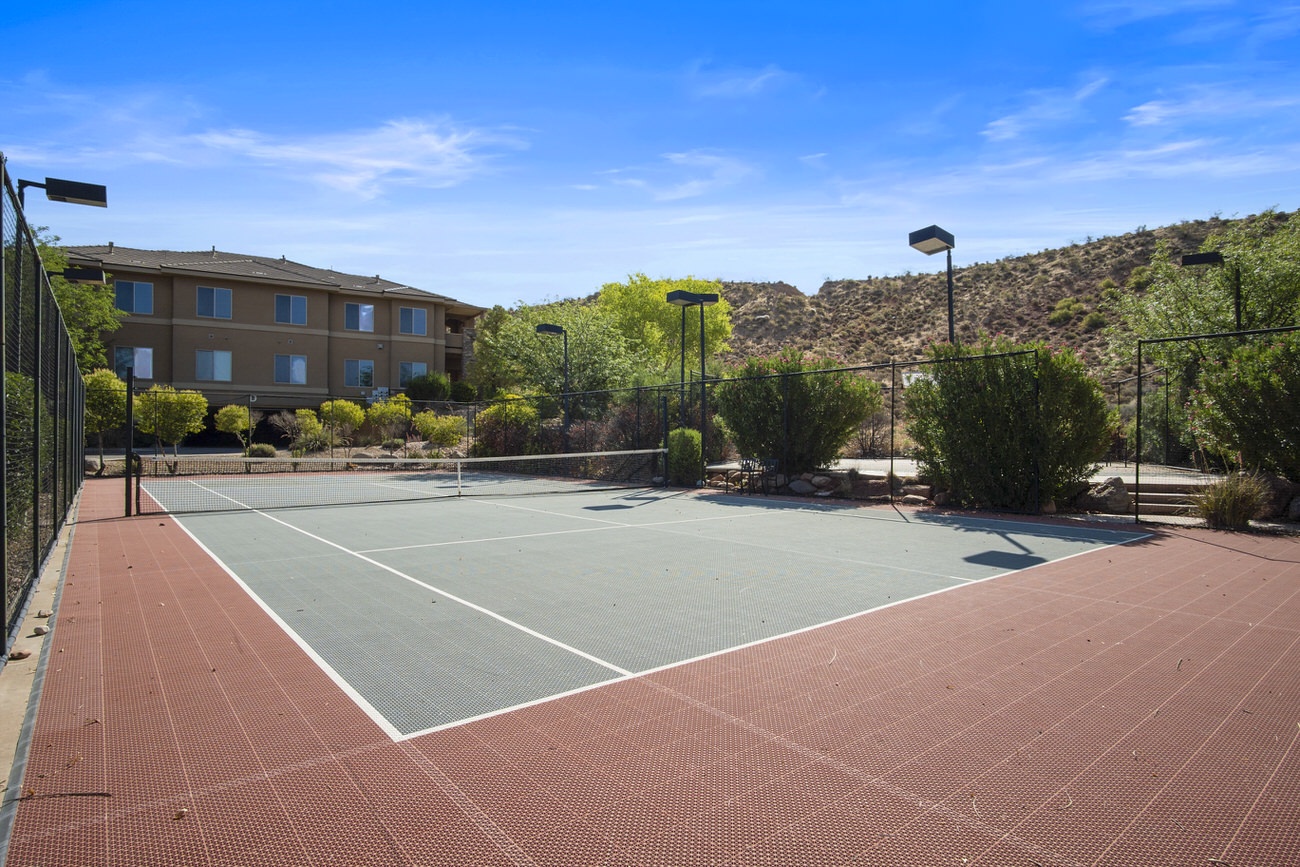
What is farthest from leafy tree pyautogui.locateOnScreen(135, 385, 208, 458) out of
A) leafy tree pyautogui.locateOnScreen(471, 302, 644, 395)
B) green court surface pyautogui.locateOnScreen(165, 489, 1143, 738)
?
green court surface pyautogui.locateOnScreen(165, 489, 1143, 738)

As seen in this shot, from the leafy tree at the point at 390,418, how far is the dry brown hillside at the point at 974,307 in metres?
29.2

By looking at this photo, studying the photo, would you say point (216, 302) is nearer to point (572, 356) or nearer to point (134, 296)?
point (134, 296)

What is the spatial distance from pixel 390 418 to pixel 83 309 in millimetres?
14042

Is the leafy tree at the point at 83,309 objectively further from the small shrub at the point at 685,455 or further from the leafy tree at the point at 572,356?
the small shrub at the point at 685,455

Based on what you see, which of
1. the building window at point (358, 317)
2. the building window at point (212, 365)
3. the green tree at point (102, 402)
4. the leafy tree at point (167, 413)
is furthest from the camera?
the building window at point (358, 317)

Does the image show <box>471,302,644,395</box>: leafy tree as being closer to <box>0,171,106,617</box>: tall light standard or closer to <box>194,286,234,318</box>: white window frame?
<box>194,286,234,318</box>: white window frame

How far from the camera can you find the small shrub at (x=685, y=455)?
18562 mm

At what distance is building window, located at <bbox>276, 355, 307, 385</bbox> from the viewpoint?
37406mm

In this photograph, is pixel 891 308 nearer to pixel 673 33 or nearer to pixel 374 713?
pixel 673 33

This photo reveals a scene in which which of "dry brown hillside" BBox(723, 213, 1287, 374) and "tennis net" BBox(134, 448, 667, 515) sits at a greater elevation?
"dry brown hillside" BBox(723, 213, 1287, 374)

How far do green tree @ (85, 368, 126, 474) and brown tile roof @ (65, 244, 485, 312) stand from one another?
44.3 feet

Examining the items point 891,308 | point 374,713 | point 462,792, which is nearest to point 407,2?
point 374,713

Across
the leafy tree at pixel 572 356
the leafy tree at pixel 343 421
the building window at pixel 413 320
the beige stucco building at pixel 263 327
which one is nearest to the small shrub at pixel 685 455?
the leafy tree at pixel 572 356

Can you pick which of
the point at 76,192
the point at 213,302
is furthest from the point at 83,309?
the point at 76,192
